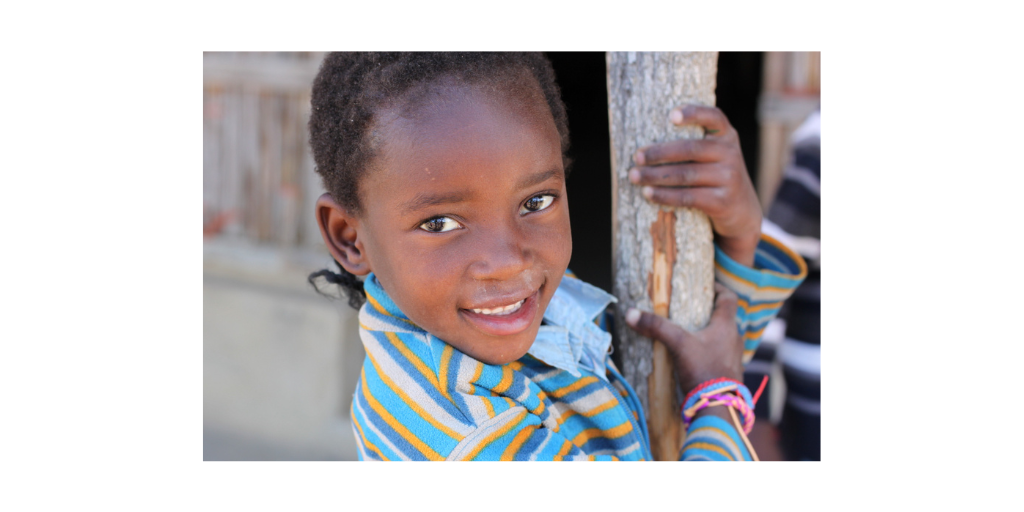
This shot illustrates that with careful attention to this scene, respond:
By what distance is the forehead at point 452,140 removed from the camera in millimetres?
1077

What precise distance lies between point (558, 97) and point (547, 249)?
10.8 inches

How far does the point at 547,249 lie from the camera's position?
3.88 feet

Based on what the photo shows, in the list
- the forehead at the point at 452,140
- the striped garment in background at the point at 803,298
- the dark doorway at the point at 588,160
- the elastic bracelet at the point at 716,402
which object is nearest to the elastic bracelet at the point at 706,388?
the elastic bracelet at the point at 716,402

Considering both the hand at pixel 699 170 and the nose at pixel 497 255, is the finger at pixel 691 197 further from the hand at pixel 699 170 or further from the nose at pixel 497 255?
the nose at pixel 497 255

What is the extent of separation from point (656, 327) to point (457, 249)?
0.49 m

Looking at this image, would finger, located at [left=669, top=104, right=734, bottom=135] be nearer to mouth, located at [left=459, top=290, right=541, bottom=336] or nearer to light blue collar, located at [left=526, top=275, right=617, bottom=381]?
light blue collar, located at [left=526, top=275, right=617, bottom=381]

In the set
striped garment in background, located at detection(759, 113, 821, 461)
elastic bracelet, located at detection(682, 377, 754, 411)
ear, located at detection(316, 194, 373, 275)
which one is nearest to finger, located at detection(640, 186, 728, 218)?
elastic bracelet, located at detection(682, 377, 754, 411)

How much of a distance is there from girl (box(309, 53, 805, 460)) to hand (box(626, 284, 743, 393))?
17 centimetres

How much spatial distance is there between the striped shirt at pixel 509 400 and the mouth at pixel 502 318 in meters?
0.06

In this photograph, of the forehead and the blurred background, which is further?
the blurred background

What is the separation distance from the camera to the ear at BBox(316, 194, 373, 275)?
1202mm

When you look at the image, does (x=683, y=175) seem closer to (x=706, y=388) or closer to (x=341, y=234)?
(x=706, y=388)

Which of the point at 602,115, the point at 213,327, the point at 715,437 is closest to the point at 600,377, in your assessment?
the point at 715,437
